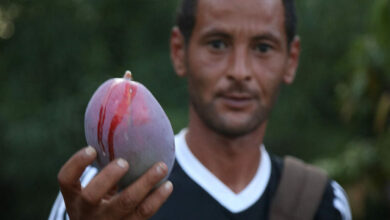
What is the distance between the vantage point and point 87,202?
1105 millimetres

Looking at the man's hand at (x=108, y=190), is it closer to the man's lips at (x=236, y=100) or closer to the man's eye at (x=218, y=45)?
the man's lips at (x=236, y=100)

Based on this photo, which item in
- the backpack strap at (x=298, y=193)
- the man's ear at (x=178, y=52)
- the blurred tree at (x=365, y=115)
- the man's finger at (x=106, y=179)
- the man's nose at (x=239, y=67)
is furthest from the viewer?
the blurred tree at (x=365, y=115)

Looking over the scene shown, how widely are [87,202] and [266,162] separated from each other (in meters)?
1.00

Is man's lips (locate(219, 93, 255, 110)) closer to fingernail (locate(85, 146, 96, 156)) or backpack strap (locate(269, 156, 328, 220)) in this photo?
backpack strap (locate(269, 156, 328, 220))

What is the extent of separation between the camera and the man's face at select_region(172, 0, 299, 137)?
1.69 metres

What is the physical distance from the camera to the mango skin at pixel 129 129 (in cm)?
113

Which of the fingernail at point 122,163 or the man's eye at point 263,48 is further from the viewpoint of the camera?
the man's eye at point 263,48

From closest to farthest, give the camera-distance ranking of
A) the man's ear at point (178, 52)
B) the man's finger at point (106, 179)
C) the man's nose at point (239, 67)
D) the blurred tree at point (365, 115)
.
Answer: the man's finger at point (106, 179) → the man's nose at point (239, 67) → the man's ear at point (178, 52) → the blurred tree at point (365, 115)

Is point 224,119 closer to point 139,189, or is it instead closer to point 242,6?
point 242,6

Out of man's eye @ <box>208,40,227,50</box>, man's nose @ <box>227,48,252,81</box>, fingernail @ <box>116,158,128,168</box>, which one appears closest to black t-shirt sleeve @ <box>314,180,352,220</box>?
man's nose @ <box>227,48,252,81</box>

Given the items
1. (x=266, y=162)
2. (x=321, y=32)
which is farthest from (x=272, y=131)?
(x=266, y=162)

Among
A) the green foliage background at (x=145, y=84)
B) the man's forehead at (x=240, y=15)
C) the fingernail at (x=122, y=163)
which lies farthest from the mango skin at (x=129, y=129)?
the green foliage background at (x=145, y=84)

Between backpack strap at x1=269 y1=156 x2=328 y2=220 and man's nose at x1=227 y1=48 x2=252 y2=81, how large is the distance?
46 cm

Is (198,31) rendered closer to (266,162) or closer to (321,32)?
(266,162)
